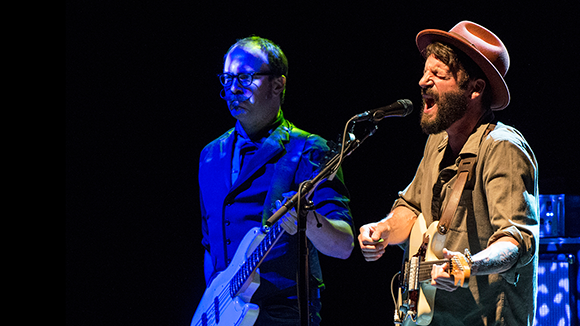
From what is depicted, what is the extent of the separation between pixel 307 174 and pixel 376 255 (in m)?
0.81

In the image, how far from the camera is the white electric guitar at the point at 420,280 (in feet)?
7.06

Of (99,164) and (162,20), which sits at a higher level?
(162,20)

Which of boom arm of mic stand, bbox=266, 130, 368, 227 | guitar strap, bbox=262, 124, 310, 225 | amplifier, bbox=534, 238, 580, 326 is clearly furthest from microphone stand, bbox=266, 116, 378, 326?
amplifier, bbox=534, 238, 580, 326

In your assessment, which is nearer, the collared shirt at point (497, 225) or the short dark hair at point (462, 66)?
the collared shirt at point (497, 225)

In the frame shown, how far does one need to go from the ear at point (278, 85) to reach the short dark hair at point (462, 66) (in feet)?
3.97

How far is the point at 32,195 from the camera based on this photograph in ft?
13.7

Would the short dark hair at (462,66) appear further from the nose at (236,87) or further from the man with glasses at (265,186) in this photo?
the nose at (236,87)

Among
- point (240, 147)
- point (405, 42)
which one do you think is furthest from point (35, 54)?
point (405, 42)

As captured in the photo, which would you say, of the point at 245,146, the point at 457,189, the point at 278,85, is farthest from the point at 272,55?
the point at 457,189

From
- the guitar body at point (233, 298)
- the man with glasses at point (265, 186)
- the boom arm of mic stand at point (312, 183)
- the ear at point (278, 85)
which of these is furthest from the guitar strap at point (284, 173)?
the boom arm of mic stand at point (312, 183)

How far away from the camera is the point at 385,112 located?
7.65 ft

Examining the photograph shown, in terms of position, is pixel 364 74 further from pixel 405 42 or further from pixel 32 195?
pixel 32 195

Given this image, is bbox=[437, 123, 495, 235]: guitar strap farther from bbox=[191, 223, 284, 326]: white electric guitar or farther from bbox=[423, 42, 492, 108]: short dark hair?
bbox=[191, 223, 284, 326]: white electric guitar

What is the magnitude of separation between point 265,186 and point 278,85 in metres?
0.66
